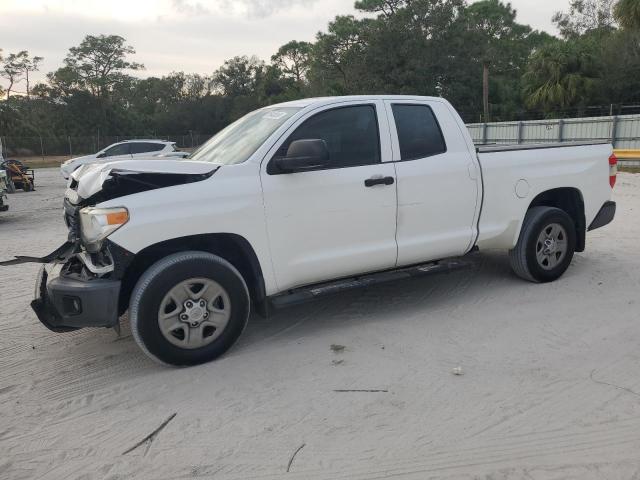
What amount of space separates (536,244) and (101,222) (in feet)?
13.4

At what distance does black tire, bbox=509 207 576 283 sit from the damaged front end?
3207 millimetres

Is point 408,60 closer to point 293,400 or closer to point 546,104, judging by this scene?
point 546,104

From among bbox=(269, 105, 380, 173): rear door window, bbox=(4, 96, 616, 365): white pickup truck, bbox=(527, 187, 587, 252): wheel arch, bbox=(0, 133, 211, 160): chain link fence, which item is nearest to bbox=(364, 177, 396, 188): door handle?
bbox=(4, 96, 616, 365): white pickup truck

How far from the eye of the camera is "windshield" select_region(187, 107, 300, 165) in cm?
431

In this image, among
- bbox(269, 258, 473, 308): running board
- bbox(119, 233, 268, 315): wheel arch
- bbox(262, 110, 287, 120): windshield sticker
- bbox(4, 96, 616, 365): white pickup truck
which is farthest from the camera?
bbox(262, 110, 287, 120): windshield sticker

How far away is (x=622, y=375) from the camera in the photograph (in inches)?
142

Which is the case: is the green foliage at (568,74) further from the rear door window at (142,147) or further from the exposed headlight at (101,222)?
the exposed headlight at (101,222)

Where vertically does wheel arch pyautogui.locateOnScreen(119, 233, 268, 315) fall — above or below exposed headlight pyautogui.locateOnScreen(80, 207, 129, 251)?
below

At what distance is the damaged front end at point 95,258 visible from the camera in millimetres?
3648

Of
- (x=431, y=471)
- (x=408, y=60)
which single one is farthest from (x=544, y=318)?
(x=408, y=60)

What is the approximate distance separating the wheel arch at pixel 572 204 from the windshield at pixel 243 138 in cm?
292

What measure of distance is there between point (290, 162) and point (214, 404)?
1.76m

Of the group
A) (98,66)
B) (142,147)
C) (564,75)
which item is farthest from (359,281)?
(98,66)

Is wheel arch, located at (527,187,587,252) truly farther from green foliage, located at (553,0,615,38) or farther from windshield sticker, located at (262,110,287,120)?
green foliage, located at (553,0,615,38)
